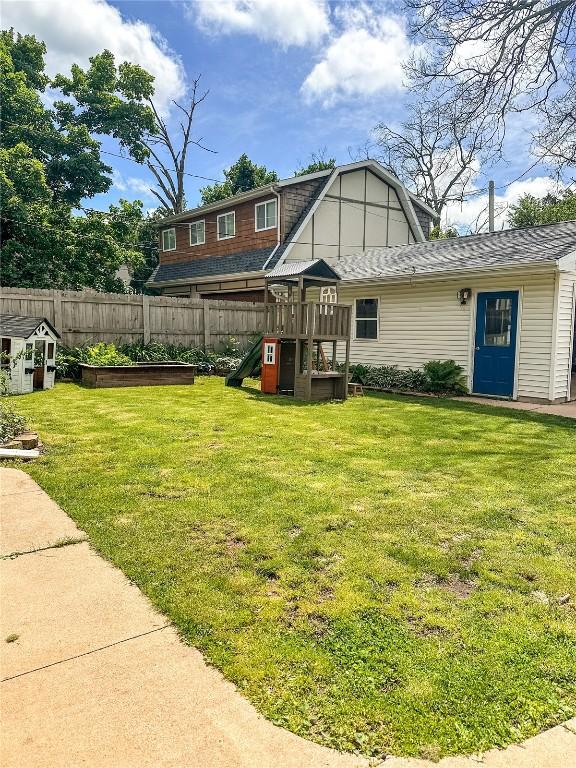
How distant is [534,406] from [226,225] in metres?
13.6

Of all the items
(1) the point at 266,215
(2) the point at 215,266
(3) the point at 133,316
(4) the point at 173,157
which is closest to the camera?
(3) the point at 133,316

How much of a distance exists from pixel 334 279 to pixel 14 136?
15.0 m

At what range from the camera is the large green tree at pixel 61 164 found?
1595 cm

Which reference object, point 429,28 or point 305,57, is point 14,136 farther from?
point 429,28

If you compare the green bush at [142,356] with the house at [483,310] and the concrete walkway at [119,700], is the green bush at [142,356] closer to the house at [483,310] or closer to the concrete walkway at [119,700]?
the house at [483,310]

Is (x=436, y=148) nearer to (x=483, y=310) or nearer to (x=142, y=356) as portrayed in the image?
(x=483, y=310)

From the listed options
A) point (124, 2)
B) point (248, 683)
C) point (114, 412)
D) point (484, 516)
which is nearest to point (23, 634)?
point (248, 683)

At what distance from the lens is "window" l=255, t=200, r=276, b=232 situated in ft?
55.5

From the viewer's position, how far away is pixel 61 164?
19547mm

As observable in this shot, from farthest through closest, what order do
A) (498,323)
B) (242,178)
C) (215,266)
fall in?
(242,178)
(215,266)
(498,323)

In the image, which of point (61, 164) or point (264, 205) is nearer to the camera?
point (264, 205)

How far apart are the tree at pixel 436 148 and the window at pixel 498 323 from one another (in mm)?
2941

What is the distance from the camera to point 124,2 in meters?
9.94

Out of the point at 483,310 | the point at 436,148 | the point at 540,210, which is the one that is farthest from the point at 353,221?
the point at 540,210
